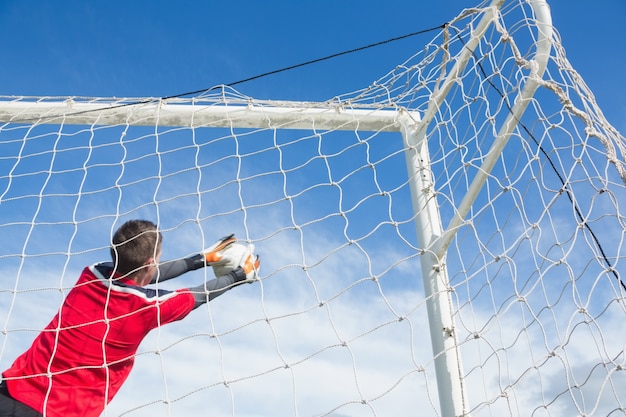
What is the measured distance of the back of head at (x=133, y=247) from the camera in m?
2.33

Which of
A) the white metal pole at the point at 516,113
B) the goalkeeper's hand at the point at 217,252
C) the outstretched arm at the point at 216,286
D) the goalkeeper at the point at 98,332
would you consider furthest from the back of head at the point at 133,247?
the white metal pole at the point at 516,113

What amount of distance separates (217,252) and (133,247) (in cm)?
48

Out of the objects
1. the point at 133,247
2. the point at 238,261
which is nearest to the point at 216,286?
the point at 238,261

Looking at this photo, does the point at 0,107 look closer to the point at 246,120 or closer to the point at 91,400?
the point at 246,120

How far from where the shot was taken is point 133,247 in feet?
7.64

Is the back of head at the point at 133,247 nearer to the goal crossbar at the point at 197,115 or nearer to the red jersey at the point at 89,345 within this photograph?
the red jersey at the point at 89,345

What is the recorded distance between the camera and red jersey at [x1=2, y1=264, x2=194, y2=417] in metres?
2.13

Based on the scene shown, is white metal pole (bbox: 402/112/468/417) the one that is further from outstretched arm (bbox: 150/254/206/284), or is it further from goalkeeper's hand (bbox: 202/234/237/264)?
outstretched arm (bbox: 150/254/206/284)

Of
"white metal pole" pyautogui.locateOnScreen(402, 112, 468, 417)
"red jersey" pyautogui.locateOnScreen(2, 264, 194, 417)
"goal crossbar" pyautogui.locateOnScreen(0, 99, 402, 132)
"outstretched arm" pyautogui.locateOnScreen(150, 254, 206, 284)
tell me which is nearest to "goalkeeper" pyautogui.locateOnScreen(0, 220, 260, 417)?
"red jersey" pyautogui.locateOnScreen(2, 264, 194, 417)

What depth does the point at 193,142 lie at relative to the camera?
325cm

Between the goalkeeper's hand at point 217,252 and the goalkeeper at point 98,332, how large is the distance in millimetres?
230

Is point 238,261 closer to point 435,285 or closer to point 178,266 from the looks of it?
point 178,266

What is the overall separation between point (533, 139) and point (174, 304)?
5.15 ft

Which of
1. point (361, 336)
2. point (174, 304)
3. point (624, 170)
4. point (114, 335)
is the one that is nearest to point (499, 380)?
point (361, 336)
